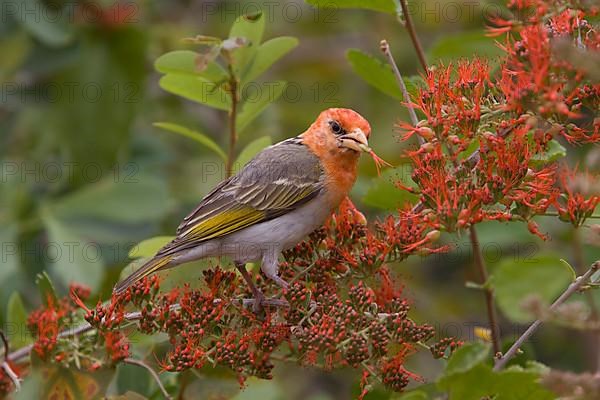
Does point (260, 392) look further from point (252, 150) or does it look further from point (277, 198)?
point (252, 150)

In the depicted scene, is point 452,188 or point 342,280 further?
point 342,280

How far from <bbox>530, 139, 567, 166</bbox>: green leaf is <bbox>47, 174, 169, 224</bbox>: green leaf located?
2.90 meters

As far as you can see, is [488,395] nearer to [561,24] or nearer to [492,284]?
[492,284]

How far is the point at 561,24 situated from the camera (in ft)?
10.9

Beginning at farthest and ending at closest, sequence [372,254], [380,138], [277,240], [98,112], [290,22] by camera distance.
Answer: [290,22]
[380,138]
[98,112]
[277,240]
[372,254]

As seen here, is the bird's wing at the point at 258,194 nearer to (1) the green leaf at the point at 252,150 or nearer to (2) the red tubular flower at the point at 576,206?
(1) the green leaf at the point at 252,150

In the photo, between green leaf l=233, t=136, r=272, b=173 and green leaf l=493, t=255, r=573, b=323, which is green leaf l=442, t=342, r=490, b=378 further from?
green leaf l=233, t=136, r=272, b=173

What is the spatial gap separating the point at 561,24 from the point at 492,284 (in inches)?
39.5

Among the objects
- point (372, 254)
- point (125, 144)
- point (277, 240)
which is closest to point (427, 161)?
point (372, 254)

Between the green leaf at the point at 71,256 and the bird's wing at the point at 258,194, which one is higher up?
the bird's wing at the point at 258,194

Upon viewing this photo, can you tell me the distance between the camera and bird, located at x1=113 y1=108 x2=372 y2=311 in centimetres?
465

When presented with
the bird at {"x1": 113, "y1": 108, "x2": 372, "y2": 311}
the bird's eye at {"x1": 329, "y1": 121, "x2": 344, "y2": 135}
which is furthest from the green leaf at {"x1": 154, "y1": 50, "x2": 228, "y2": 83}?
the bird's eye at {"x1": 329, "y1": 121, "x2": 344, "y2": 135}

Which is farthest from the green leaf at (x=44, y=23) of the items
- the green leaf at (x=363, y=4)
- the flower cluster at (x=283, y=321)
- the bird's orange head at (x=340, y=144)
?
the green leaf at (x=363, y=4)

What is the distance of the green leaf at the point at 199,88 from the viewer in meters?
4.46
